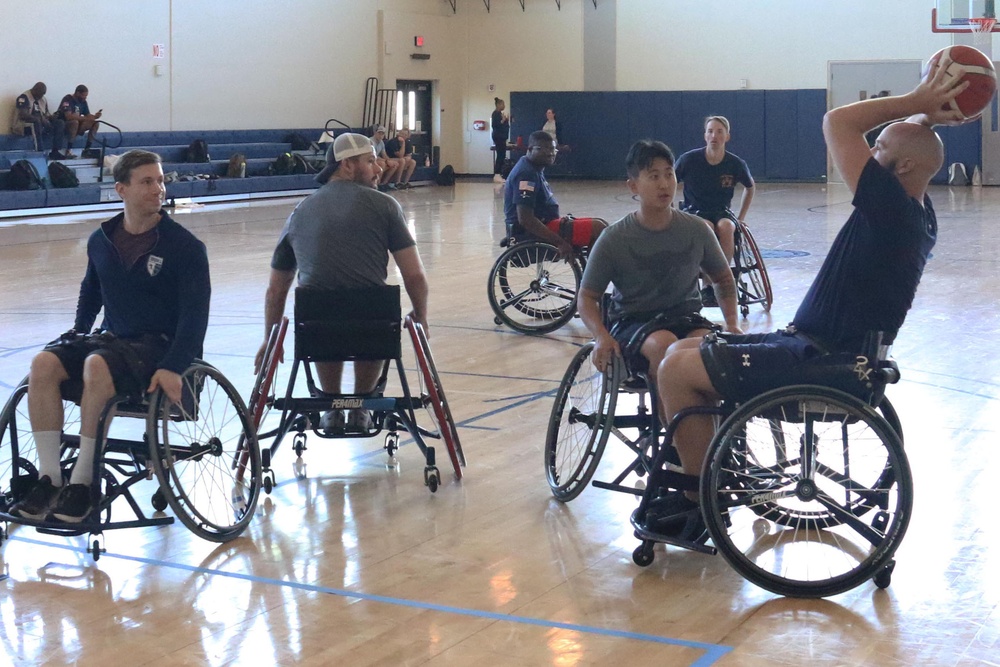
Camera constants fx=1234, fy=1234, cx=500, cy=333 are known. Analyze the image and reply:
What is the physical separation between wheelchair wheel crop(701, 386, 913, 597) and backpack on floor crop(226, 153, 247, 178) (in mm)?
15309

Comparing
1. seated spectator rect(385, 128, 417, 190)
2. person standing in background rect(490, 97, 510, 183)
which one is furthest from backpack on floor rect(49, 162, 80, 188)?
person standing in background rect(490, 97, 510, 183)

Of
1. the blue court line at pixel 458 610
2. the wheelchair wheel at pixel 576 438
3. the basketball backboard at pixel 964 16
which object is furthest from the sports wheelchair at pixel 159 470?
the basketball backboard at pixel 964 16

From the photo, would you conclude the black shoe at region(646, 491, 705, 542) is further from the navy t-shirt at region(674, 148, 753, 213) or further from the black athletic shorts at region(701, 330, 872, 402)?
the navy t-shirt at region(674, 148, 753, 213)

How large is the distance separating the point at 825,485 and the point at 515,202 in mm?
3695

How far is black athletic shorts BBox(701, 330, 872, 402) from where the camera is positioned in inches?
124

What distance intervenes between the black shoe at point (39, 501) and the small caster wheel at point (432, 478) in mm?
1161

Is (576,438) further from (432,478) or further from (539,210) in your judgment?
(539,210)

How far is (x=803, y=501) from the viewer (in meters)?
3.19

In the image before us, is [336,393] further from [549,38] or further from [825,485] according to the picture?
[549,38]

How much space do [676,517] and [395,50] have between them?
20.4m

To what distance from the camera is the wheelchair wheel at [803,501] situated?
3.04 metres

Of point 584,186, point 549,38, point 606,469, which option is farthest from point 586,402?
point 549,38

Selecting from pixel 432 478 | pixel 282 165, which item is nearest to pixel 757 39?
pixel 282 165

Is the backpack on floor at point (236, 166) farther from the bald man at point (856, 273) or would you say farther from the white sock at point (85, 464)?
the bald man at point (856, 273)
